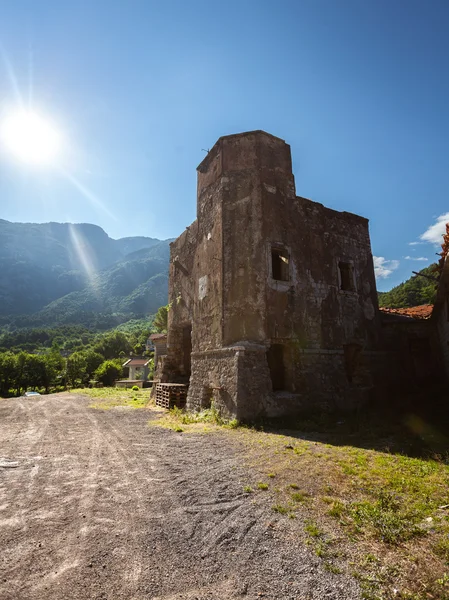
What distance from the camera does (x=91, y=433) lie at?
977cm

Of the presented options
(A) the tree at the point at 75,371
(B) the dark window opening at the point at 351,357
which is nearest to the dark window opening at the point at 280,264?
(B) the dark window opening at the point at 351,357

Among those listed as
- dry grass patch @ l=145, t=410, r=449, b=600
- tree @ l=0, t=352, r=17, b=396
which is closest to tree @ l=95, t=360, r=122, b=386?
tree @ l=0, t=352, r=17, b=396

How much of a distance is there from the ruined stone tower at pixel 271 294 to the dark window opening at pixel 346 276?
48 mm

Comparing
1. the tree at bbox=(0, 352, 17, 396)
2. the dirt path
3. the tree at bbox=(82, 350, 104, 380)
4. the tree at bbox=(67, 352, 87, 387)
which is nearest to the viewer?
the dirt path

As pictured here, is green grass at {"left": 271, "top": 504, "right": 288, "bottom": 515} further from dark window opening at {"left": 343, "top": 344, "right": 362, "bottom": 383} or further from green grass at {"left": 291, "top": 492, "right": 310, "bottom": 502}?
dark window opening at {"left": 343, "top": 344, "right": 362, "bottom": 383}

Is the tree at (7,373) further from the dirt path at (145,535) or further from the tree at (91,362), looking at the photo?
the dirt path at (145,535)

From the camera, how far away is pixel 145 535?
12.0 feet

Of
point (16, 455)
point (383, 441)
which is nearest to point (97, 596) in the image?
point (16, 455)

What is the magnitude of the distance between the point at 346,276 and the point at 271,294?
5274 millimetres

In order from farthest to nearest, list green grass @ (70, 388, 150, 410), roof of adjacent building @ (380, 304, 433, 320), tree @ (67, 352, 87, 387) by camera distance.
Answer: tree @ (67, 352, 87, 387), green grass @ (70, 388, 150, 410), roof of adjacent building @ (380, 304, 433, 320)

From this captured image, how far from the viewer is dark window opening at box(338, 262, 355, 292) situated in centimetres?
1515

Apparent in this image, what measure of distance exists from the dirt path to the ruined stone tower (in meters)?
4.95

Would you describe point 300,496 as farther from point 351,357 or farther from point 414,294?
point 414,294

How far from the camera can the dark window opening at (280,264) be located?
13016 mm
